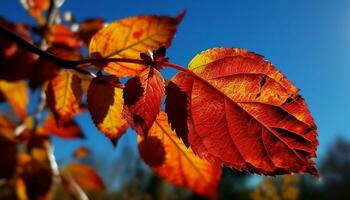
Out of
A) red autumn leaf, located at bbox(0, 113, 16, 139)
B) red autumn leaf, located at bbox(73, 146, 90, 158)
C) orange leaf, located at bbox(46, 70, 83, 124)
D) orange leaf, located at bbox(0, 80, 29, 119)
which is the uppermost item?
red autumn leaf, located at bbox(73, 146, 90, 158)

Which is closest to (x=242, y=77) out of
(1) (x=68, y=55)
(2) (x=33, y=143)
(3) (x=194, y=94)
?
(3) (x=194, y=94)

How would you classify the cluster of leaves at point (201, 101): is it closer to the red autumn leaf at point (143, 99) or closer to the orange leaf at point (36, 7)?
the red autumn leaf at point (143, 99)

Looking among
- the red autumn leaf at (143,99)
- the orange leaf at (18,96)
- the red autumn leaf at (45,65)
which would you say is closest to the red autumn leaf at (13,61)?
the red autumn leaf at (45,65)

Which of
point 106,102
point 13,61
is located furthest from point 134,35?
point 13,61

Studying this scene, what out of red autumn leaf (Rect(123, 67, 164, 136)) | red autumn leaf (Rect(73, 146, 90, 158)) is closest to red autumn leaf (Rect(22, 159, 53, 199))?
red autumn leaf (Rect(73, 146, 90, 158))

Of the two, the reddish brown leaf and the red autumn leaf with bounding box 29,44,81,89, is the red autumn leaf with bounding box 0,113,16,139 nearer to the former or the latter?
the red autumn leaf with bounding box 29,44,81,89

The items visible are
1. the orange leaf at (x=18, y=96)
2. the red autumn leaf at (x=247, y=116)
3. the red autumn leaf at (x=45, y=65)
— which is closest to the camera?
the red autumn leaf at (x=247, y=116)
